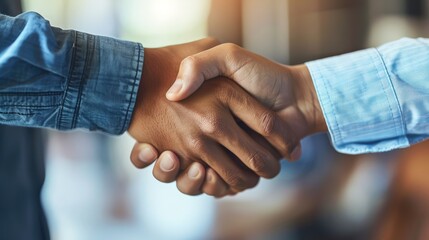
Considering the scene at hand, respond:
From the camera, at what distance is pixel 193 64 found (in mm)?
612

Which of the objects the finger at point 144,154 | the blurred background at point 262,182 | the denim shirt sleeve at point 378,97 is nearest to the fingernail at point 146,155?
the finger at point 144,154

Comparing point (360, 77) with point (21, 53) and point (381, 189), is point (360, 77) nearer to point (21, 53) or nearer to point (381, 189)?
point (21, 53)

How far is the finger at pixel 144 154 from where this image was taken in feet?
2.19

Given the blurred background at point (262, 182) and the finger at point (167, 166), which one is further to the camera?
the blurred background at point (262, 182)

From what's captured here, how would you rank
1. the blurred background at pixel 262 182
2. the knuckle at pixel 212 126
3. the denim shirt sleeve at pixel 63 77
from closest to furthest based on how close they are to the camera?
the denim shirt sleeve at pixel 63 77 → the knuckle at pixel 212 126 → the blurred background at pixel 262 182

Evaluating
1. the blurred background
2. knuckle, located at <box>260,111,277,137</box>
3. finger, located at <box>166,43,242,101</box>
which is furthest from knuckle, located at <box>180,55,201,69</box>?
the blurred background

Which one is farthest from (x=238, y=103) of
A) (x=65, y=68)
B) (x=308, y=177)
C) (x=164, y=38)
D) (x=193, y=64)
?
(x=308, y=177)

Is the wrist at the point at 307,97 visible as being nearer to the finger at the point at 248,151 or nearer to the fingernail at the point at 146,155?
the finger at the point at 248,151

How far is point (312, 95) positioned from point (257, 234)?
2.34 feet

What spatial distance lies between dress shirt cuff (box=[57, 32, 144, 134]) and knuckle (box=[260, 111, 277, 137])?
0.16 m

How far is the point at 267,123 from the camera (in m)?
0.66

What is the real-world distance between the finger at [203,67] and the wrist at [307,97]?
8 cm

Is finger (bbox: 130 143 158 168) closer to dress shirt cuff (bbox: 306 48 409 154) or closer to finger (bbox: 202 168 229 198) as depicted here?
finger (bbox: 202 168 229 198)

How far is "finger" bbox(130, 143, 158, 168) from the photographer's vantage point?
0.67 m
